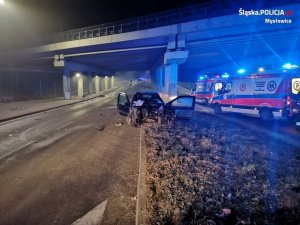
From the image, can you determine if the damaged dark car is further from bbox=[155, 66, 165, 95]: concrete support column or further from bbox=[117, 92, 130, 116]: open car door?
bbox=[155, 66, 165, 95]: concrete support column

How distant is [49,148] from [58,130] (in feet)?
11.5

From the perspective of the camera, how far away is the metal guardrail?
19312 millimetres

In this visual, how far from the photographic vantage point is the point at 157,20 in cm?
2253

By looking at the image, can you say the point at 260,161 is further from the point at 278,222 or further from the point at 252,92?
the point at 252,92

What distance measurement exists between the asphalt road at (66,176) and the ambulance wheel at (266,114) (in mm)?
7936

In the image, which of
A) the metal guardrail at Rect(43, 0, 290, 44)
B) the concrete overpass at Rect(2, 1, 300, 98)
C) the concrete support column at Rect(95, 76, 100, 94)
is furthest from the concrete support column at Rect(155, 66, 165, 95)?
the concrete support column at Rect(95, 76, 100, 94)

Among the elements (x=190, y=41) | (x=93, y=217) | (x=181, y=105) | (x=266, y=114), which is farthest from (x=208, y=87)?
(x=93, y=217)

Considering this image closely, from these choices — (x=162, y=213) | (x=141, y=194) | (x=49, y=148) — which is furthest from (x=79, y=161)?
(x=162, y=213)

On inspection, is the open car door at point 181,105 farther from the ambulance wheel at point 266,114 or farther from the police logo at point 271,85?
the police logo at point 271,85

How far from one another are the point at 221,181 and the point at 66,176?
3716mm

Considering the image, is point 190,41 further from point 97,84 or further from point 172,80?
point 97,84

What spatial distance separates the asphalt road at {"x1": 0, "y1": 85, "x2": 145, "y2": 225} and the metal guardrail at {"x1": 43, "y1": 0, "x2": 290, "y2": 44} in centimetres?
1395

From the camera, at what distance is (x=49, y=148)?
27.8 ft

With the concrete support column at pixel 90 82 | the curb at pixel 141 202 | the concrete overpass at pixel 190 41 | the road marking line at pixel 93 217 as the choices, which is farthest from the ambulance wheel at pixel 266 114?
the concrete support column at pixel 90 82
